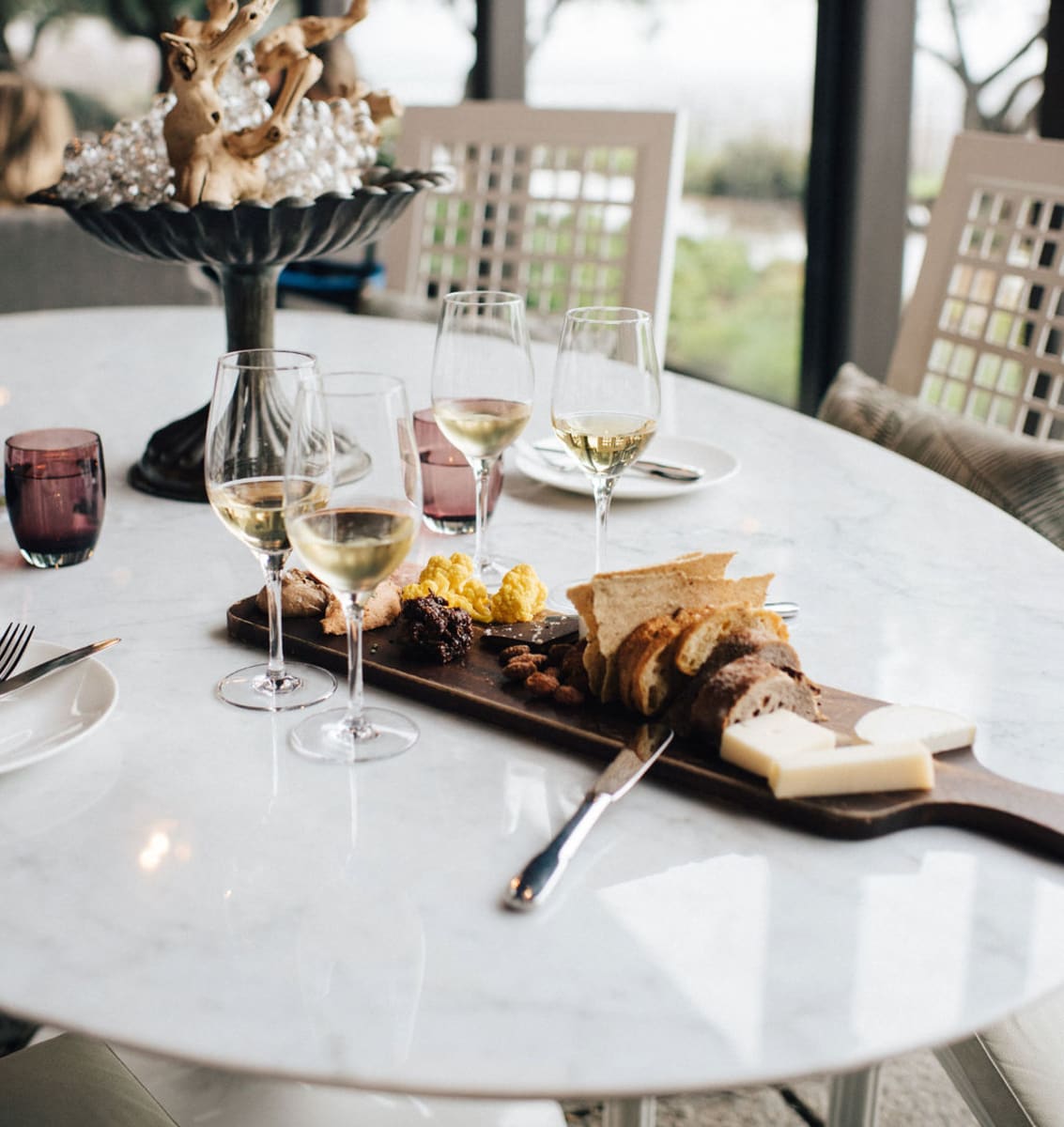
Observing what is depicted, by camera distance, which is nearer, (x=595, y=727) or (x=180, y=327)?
(x=595, y=727)

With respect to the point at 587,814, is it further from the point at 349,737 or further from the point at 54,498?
the point at 54,498

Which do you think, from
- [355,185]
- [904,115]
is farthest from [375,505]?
[904,115]

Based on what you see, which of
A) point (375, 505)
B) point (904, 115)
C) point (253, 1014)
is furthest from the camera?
point (904, 115)

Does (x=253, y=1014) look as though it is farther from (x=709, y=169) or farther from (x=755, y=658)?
(x=709, y=169)

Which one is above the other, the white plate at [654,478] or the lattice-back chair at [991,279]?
the lattice-back chair at [991,279]

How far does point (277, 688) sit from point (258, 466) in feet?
0.58

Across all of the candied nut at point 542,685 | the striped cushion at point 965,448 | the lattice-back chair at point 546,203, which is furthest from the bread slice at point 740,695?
the lattice-back chair at point 546,203

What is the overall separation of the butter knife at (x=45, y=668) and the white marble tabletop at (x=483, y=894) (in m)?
0.03

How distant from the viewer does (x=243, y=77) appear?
1471mm

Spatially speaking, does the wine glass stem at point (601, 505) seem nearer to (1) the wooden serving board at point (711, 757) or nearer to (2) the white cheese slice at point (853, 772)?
(1) the wooden serving board at point (711, 757)

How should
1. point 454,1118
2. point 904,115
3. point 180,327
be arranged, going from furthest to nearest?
point 904,115 < point 180,327 < point 454,1118

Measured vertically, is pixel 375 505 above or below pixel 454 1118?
above

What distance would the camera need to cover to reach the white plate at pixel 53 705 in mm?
880

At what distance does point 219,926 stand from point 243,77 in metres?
1.10
